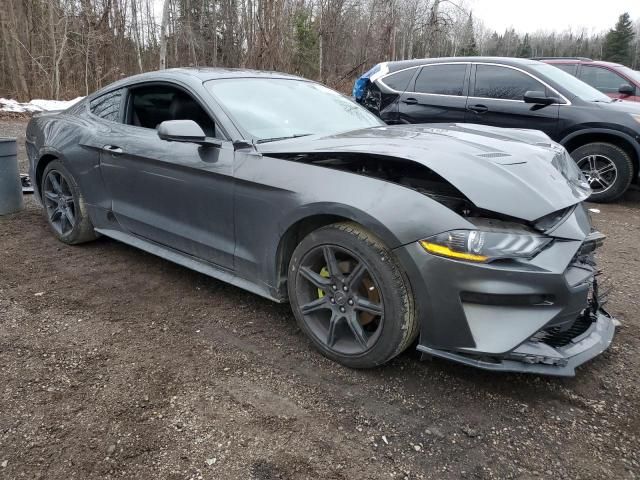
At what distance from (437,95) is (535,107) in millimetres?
1314

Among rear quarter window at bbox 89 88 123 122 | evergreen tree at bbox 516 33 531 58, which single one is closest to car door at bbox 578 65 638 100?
rear quarter window at bbox 89 88 123 122

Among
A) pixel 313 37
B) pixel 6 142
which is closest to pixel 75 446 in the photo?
pixel 6 142

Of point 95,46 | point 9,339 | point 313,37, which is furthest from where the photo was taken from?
point 313,37

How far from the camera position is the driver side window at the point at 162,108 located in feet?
10.7

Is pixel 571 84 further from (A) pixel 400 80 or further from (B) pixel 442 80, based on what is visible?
(A) pixel 400 80

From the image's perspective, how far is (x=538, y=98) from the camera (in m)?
6.21

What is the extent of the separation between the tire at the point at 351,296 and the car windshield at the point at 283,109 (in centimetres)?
86

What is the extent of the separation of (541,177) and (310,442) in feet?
5.35

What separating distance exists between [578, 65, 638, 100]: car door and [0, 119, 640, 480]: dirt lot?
6.60 meters

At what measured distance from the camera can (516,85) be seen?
6516 millimetres

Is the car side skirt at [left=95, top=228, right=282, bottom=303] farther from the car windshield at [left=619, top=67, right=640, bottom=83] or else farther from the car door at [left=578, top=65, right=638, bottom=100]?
the car windshield at [left=619, top=67, right=640, bottom=83]

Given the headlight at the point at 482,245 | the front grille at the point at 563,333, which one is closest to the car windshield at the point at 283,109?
the headlight at the point at 482,245

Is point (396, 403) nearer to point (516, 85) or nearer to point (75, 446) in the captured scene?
point (75, 446)

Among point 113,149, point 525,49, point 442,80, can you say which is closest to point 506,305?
point 113,149
